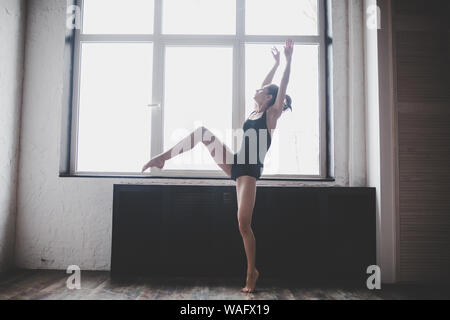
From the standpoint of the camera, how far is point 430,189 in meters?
2.52

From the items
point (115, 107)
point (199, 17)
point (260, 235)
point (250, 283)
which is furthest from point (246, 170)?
point (199, 17)

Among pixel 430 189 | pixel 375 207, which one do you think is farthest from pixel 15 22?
pixel 430 189

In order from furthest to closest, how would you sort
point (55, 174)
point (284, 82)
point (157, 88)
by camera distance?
point (157, 88), point (55, 174), point (284, 82)

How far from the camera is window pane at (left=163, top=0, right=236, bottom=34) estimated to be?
3188 millimetres

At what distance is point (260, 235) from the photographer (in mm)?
2600

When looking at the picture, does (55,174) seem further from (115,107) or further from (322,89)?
(322,89)

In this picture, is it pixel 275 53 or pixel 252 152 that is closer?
pixel 252 152

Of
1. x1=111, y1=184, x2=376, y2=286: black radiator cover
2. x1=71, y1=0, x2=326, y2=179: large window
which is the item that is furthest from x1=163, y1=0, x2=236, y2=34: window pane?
x1=111, y1=184, x2=376, y2=286: black radiator cover

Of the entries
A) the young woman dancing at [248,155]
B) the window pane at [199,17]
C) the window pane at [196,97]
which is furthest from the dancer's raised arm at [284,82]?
the window pane at [199,17]

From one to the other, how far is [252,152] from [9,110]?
7.60 ft

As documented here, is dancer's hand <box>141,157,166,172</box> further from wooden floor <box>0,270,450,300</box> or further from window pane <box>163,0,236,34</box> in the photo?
window pane <box>163,0,236,34</box>

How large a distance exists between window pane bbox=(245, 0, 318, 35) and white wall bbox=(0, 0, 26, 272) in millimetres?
2259

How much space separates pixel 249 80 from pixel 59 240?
8.07 ft

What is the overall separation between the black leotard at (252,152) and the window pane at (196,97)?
750 millimetres
